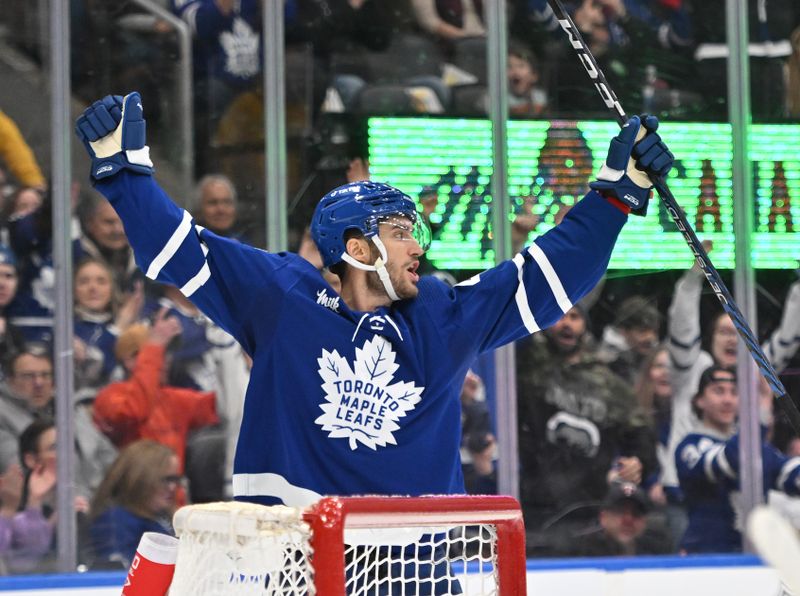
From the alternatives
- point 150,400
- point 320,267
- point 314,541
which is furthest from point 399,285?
point 150,400

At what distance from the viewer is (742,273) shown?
18.1ft

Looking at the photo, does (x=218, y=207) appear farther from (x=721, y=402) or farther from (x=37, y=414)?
(x=721, y=402)

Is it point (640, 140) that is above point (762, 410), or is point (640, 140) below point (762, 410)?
above

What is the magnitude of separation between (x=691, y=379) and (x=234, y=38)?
7.19ft

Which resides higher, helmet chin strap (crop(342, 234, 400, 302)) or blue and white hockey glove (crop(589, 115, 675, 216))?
blue and white hockey glove (crop(589, 115, 675, 216))

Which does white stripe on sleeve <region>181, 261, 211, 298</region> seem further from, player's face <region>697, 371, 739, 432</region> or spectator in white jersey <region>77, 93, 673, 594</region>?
player's face <region>697, 371, 739, 432</region>

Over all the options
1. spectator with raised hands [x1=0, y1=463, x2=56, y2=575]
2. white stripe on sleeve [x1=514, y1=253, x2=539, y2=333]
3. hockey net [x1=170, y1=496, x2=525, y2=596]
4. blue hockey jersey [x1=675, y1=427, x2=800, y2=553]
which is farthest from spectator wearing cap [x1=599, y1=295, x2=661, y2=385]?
hockey net [x1=170, y1=496, x2=525, y2=596]

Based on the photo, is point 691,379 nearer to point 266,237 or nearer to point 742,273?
point 742,273

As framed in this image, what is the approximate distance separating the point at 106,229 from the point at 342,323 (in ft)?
9.30

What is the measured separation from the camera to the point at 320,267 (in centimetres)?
525

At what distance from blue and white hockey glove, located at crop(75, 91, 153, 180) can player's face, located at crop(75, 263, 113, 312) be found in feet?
8.84

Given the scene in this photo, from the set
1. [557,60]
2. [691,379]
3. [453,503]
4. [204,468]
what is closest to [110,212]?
[204,468]

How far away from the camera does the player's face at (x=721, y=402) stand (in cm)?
552

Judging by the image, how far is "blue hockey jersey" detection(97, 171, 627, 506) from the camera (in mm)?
2498
